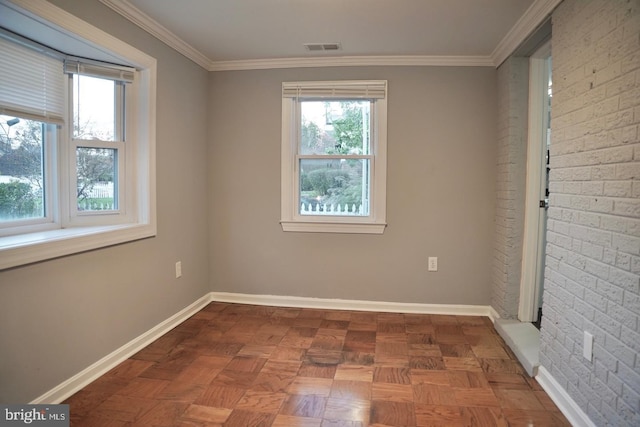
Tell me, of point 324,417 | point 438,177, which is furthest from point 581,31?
point 324,417

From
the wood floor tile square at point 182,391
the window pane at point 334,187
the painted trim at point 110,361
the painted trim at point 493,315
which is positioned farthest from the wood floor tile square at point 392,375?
the painted trim at point 110,361

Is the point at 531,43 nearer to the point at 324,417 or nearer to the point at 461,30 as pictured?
the point at 461,30

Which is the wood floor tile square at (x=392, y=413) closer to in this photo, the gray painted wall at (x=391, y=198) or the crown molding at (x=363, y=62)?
the gray painted wall at (x=391, y=198)

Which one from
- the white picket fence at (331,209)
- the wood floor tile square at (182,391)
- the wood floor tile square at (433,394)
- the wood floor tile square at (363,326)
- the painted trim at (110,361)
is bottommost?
the wood floor tile square at (182,391)

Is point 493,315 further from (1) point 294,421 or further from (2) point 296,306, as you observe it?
(1) point 294,421

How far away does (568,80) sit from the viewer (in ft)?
6.68

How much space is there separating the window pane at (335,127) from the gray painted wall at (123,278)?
96 cm

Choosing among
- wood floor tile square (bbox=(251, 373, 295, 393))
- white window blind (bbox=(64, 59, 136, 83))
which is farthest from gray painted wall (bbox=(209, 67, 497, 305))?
wood floor tile square (bbox=(251, 373, 295, 393))

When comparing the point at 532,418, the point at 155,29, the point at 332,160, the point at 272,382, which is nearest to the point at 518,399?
the point at 532,418

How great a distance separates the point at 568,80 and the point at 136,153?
2.73 meters

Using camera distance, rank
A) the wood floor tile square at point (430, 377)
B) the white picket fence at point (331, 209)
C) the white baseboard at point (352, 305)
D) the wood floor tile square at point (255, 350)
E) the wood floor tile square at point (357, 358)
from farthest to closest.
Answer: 1. the white picket fence at point (331, 209)
2. the white baseboard at point (352, 305)
3. the wood floor tile square at point (255, 350)
4. the wood floor tile square at point (357, 358)
5. the wood floor tile square at point (430, 377)

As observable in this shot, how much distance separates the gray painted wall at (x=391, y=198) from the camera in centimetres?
337

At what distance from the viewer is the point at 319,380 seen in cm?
231

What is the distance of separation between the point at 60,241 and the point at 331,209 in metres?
2.16
